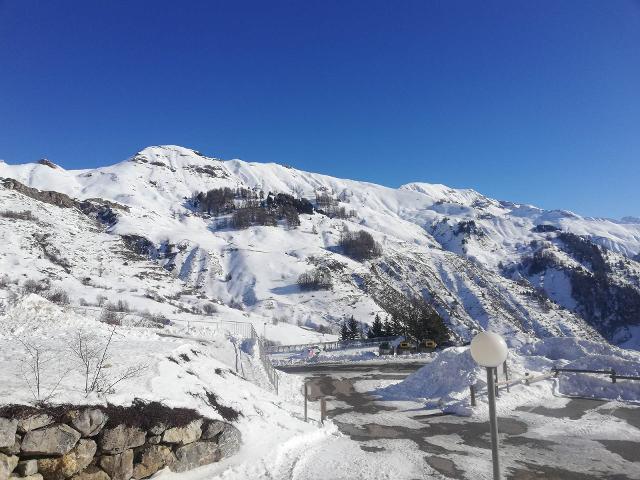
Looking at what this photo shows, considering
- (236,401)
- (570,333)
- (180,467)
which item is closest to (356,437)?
(236,401)

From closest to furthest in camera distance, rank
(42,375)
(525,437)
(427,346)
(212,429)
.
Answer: (42,375) → (212,429) → (525,437) → (427,346)

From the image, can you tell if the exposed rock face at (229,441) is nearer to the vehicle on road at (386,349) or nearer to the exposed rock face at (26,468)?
the exposed rock face at (26,468)

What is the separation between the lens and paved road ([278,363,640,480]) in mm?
10250

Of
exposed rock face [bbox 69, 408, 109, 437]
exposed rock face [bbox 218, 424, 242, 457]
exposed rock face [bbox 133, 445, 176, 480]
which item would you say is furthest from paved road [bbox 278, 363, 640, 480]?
exposed rock face [bbox 69, 408, 109, 437]

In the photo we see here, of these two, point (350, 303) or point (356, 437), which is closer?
point (356, 437)

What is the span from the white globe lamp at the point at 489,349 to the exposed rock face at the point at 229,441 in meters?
7.05

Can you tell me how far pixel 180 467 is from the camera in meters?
9.37

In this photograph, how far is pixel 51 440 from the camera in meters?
7.66

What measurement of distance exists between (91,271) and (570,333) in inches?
6009

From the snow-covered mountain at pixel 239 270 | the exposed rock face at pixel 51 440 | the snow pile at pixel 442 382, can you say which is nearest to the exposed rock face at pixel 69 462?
the exposed rock face at pixel 51 440

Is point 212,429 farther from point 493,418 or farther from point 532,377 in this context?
point 532,377

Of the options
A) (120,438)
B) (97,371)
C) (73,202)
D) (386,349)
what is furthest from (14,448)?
(73,202)

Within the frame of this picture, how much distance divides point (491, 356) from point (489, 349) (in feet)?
0.29

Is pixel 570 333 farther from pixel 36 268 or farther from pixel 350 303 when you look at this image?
pixel 36 268
